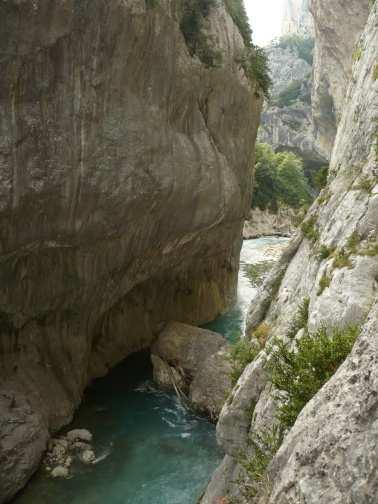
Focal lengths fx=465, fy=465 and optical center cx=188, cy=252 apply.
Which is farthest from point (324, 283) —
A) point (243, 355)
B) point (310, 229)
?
point (310, 229)

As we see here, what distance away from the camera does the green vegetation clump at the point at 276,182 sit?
60562 millimetres

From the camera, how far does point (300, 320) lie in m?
9.51

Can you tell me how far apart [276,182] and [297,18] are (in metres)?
116

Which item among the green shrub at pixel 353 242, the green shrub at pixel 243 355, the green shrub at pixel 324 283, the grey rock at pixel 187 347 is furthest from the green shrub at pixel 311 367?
the grey rock at pixel 187 347

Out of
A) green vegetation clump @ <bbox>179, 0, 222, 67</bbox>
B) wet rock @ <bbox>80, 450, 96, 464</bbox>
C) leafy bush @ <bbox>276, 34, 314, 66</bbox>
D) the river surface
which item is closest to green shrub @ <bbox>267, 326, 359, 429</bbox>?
the river surface

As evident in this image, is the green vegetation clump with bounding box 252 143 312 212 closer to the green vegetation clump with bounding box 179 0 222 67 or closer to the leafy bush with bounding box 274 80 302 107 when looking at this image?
the leafy bush with bounding box 274 80 302 107

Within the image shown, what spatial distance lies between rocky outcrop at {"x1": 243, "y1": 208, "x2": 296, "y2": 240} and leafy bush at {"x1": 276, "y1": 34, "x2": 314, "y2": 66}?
57.3 m

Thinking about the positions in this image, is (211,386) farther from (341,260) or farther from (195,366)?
(341,260)

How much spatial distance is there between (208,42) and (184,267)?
441 inches

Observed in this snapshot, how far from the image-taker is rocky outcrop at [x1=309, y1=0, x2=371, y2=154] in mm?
54906

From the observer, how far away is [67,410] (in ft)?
53.2

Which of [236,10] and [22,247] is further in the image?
[236,10]

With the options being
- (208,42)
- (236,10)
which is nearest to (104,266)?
(208,42)

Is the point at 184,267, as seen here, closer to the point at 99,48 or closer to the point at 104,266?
the point at 104,266
